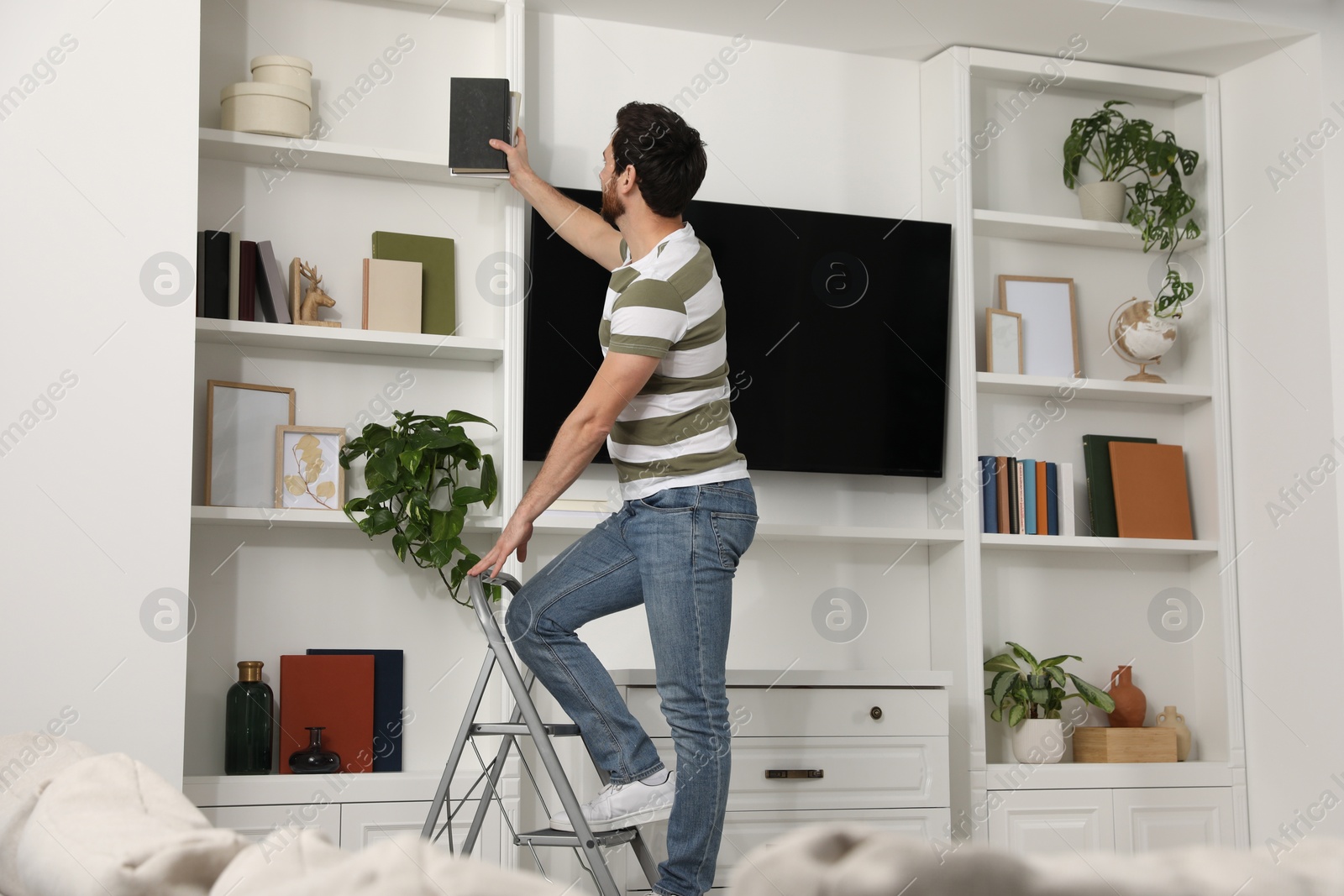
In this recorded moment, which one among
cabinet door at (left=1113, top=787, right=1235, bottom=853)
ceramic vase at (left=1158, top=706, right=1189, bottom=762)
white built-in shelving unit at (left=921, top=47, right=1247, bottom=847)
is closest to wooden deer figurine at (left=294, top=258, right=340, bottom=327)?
white built-in shelving unit at (left=921, top=47, right=1247, bottom=847)

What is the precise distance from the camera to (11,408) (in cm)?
257

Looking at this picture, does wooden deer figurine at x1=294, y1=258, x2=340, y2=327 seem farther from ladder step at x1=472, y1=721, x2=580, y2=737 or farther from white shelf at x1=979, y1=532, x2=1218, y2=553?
white shelf at x1=979, y1=532, x2=1218, y2=553

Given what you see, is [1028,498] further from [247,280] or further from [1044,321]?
[247,280]

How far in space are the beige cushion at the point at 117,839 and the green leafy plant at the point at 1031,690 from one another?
313 cm

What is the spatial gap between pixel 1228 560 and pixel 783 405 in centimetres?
156

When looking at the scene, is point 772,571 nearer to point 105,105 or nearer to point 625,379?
point 625,379

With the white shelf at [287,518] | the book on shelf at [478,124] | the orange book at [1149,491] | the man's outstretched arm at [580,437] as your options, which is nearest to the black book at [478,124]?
the book on shelf at [478,124]

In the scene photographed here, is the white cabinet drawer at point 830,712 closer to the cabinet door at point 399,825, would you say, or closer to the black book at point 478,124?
the cabinet door at point 399,825

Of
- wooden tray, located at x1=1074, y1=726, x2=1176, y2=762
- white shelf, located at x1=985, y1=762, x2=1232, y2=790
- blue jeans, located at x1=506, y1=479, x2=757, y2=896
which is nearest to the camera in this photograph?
blue jeans, located at x1=506, y1=479, x2=757, y2=896

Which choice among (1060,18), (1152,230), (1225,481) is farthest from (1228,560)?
(1060,18)

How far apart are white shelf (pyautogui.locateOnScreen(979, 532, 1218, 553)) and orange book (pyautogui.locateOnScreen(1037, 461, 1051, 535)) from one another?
0.04 metres

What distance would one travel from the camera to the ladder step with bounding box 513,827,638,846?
236 cm

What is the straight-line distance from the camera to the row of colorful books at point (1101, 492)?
3.69 meters

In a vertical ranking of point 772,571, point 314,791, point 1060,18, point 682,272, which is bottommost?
point 314,791
